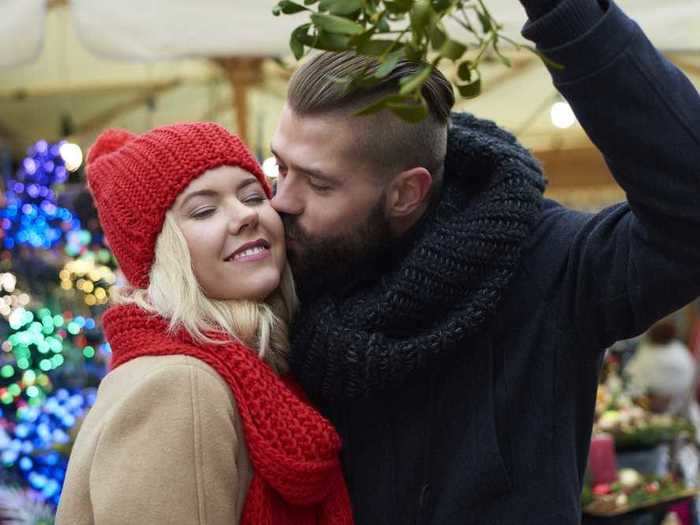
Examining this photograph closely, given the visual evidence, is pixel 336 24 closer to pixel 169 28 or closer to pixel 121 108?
pixel 169 28

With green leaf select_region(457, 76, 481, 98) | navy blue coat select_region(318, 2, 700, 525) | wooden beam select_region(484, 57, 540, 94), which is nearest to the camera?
green leaf select_region(457, 76, 481, 98)

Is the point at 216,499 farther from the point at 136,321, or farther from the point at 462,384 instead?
the point at 462,384

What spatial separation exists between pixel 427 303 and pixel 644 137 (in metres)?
0.47

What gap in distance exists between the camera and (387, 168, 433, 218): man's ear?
208cm

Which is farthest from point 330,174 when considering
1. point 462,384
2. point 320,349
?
point 462,384

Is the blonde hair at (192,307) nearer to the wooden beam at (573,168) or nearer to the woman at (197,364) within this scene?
the woman at (197,364)

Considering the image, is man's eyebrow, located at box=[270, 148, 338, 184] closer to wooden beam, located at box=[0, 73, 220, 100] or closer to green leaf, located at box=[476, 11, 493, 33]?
green leaf, located at box=[476, 11, 493, 33]

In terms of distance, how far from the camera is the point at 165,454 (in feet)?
5.89

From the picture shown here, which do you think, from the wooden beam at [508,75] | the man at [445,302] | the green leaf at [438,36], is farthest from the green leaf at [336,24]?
the wooden beam at [508,75]

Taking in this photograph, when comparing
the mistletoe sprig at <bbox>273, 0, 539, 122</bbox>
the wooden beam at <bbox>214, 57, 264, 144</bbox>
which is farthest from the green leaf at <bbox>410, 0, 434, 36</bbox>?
the wooden beam at <bbox>214, 57, 264, 144</bbox>

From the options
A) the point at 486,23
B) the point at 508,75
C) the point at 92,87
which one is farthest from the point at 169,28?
the point at 92,87

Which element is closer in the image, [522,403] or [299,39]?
[299,39]

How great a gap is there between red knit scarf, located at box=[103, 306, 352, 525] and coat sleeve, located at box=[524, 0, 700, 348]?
594mm

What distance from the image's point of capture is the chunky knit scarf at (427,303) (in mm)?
1901
